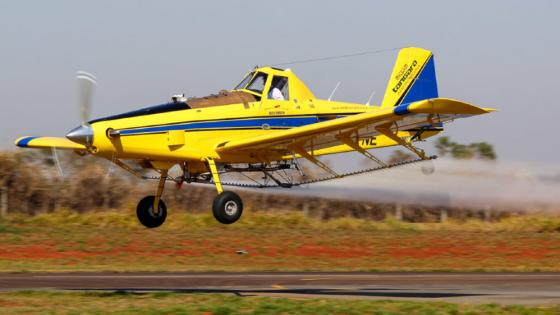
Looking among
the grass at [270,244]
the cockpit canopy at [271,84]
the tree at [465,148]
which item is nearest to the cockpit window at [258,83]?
the cockpit canopy at [271,84]

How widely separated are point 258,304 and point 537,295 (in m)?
5.86

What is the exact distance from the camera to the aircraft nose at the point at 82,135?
69.6ft

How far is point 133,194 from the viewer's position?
140 ft

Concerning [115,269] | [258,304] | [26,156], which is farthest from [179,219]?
[258,304]

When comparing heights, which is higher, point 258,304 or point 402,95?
point 402,95

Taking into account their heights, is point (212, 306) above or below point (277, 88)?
below

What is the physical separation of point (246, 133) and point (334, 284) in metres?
4.44

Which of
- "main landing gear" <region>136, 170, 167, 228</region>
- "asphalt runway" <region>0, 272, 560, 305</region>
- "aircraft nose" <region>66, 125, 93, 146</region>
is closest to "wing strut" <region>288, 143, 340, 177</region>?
"asphalt runway" <region>0, 272, 560, 305</region>

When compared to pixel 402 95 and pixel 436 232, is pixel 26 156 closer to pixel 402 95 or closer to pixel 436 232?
pixel 436 232

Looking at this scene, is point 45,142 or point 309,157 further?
point 45,142

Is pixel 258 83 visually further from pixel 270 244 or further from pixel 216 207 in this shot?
pixel 270 244

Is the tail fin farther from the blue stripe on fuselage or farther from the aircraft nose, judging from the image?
the aircraft nose

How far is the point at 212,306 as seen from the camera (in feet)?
53.4

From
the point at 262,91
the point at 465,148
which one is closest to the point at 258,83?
the point at 262,91
